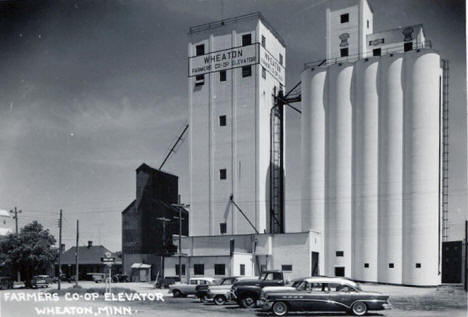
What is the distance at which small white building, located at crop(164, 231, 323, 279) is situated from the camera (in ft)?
108

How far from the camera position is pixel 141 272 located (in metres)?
48.1

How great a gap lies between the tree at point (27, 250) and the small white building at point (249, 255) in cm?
1120

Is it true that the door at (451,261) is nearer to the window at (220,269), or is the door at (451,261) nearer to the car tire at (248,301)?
the car tire at (248,301)

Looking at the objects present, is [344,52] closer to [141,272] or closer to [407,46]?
[407,46]

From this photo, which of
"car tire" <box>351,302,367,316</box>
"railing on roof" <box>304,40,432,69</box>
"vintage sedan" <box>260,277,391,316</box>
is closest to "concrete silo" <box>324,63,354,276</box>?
"railing on roof" <box>304,40,432,69</box>

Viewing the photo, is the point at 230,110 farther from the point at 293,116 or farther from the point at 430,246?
the point at 430,246

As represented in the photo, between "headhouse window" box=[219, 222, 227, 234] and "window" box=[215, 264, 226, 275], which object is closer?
"window" box=[215, 264, 226, 275]

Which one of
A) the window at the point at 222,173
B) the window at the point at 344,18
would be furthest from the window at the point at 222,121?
the window at the point at 344,18

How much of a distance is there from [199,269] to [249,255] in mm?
3471

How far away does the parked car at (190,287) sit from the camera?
2465 centimetres

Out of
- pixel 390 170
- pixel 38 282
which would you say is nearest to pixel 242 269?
pixel 390 170

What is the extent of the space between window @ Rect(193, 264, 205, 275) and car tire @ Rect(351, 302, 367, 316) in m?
17.0

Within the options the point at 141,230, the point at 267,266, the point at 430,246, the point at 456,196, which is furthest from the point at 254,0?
the point at 141,230

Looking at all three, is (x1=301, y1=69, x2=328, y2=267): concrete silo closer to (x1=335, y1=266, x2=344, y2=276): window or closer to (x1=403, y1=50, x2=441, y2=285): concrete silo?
(x1=335, y1=266, x2=344, y2=276): window
